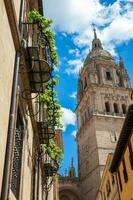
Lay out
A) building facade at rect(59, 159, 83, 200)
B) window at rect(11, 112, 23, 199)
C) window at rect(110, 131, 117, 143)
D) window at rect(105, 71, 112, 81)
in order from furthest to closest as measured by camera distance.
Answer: window at rect(105, 71, 112, 81) < building facade at rect(59, 159, 83, 200) < window at rect(110, 131, 117, 143) < window at rect(11, 112, 23, 199)

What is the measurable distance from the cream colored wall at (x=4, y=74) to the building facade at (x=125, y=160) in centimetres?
1162

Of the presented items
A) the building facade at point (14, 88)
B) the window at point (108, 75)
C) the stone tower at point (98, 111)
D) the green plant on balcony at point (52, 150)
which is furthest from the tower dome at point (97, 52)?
the building facade at point (14, 88)

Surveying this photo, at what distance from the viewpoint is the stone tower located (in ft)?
164

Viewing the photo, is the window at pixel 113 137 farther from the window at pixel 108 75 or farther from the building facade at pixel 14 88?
the building facade at pixel 14 88

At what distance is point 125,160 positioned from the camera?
61.5ft

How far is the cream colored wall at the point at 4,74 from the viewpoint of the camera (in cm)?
486

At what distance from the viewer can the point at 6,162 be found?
4.80 metres

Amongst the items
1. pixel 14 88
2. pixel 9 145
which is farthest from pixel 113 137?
pixel 9 145

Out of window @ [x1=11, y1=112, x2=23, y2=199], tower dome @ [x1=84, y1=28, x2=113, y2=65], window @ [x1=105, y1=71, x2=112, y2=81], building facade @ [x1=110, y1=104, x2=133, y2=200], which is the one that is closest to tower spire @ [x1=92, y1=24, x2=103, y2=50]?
tower dome @ [x1=84, y1=28, x2=113, y2=65]

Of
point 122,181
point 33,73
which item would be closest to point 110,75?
point 122,181

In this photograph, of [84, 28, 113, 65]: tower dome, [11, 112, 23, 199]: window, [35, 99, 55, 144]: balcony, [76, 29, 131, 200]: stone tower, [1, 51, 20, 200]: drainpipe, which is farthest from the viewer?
[84, 28, 113, 65]: tower dome

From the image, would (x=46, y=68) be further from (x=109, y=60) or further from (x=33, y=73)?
(x=109, y=60)

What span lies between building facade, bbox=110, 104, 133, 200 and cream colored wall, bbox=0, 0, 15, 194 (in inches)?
458

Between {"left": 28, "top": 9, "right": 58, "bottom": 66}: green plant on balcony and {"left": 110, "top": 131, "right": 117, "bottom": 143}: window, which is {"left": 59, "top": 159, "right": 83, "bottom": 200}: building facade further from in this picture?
{"left": 28, "top": 9, "right": 58, "bottom": 66}: green plant on balcony
